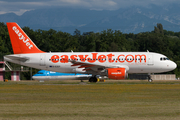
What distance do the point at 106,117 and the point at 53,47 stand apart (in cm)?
8492

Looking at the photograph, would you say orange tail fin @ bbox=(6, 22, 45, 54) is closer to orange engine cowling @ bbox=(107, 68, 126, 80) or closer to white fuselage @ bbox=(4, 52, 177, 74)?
white fuselage @ bbox=(4, 52, 177, 74)

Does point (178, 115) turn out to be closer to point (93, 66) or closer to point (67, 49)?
point (93, 66)

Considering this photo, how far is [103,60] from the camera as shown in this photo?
132 feet

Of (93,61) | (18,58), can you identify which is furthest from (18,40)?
(93,61)

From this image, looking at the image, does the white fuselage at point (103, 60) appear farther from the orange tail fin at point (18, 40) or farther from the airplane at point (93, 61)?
the orange tail fin at point (18, 40)

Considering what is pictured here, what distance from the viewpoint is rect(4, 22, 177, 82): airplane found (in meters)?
39.2

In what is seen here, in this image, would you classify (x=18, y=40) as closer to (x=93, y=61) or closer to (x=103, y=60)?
(x=93, y=61)

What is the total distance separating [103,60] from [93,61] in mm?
1326

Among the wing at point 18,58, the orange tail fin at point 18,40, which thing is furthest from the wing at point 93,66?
the orange tail fin at point 18,40

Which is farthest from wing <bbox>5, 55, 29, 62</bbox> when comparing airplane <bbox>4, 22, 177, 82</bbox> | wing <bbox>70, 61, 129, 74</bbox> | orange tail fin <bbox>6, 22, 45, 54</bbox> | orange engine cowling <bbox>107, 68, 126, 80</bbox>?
orange engine cowling <bbox>107, 68, 126, 80</bbox>

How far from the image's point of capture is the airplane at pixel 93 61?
39.2 m

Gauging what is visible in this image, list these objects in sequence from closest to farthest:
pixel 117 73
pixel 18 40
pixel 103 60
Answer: pixel 117 73 → pixel 103 60 → pixel 18 40

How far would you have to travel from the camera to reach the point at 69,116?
13.4m

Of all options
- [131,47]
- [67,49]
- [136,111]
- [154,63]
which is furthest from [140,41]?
[136,111]
